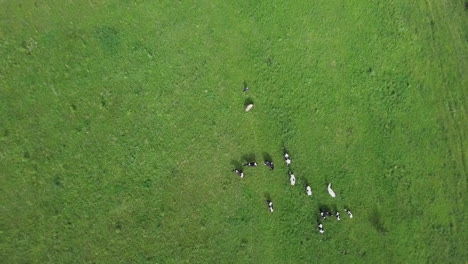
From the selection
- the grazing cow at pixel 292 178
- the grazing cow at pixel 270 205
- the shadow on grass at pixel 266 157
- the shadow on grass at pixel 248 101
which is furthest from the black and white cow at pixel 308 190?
the shadow on grass at pixel 248 101

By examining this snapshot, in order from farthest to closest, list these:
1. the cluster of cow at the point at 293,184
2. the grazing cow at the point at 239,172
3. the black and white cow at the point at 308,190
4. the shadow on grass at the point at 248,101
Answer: the shadow on grass at the point at 248,101, the black and white cow at the point at 308,190, the cluster of cow at the point at 293,184, the grazing cow at the point at 239,172

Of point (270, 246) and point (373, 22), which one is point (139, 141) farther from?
point (373, 22)

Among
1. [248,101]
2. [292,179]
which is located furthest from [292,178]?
[248,101]

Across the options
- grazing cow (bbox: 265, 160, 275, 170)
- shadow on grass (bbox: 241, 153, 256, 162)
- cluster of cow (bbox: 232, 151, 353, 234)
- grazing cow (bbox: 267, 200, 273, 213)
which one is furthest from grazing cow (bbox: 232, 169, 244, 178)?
grazing cow (bbox: 267, 200, 273, 213)

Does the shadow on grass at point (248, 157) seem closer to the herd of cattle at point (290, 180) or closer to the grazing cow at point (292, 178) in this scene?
the herd of cattle at point (290, 180)

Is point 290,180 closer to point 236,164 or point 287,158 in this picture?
point 287,158

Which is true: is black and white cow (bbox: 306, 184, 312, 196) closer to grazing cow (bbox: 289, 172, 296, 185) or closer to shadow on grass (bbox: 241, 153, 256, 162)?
grazing cow (bbox: 289, 172, 296, 185)

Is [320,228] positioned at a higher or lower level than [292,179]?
lower

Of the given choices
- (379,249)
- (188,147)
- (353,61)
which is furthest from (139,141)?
(379,249)

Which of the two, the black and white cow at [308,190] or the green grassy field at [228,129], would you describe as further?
the black and white cow at [308,190]
